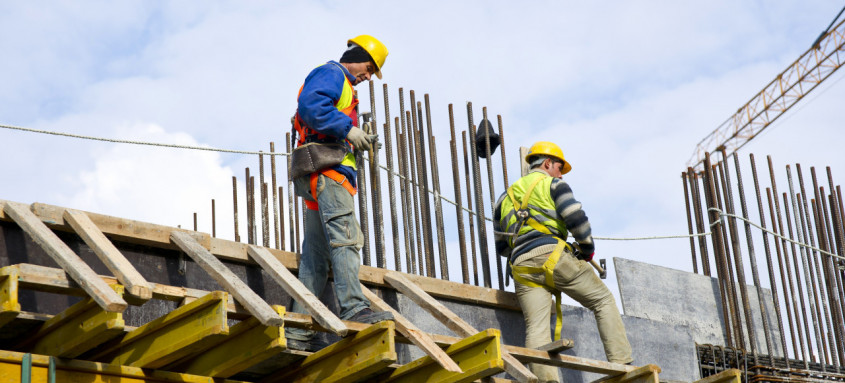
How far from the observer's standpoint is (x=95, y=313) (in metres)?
5.53

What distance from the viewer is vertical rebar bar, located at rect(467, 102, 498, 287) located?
9391 millimetres

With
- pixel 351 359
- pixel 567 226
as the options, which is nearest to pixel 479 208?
pixel 567 226

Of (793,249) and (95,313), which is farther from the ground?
(793,249)

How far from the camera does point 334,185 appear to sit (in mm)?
7160

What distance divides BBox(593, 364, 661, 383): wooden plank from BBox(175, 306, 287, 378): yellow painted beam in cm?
285

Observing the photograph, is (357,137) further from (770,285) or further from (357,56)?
(770,285)

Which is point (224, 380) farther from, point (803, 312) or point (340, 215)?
point (803, 312)

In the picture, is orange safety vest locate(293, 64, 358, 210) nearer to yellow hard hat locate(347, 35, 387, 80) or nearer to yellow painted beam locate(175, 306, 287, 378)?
yellow hard hat locate(347, 35, 387, 80)

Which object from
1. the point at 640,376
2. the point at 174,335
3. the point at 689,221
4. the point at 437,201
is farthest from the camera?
the point at 689,221

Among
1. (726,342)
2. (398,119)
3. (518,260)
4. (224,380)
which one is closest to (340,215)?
(224,380)

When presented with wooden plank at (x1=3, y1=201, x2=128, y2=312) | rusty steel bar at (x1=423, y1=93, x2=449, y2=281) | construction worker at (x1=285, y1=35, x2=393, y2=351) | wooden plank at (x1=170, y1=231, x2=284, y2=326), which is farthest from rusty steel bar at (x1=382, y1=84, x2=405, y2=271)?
wooden plank at (x1=3, y1=201, x2=128, y2=312)

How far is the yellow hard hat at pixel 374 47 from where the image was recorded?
7.70m

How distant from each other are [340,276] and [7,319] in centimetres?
216

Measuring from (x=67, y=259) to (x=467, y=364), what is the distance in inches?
94.5
